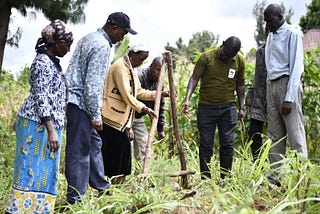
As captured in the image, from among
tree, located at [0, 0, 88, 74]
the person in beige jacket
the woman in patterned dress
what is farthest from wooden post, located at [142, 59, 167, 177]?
tree, located at [0, 0, 88, 74]

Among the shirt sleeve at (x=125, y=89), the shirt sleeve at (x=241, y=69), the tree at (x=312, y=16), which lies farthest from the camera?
the tree at (x=312, y=16)

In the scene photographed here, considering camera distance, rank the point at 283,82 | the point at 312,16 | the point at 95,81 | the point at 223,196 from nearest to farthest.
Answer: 1. the point at 223,196
2. the point at 95,81
3. the point at 283,82
4. the point at 312,16

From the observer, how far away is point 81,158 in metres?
3.77

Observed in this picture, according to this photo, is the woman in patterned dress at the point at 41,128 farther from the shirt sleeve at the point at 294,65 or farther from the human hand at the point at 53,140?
the shirt sleeve at the point at 294,65

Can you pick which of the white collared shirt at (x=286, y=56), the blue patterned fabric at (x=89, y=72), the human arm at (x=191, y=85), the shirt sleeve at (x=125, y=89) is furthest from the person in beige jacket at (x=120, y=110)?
the white collared shirt at (x=286, y=56)

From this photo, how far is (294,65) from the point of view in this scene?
4.40 metres

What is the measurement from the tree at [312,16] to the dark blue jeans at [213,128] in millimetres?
23818

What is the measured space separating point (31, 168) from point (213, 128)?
7.02 feet

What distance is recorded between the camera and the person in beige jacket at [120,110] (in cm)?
423

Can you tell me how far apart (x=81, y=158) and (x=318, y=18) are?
84.1 ft

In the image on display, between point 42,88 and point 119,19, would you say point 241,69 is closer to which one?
point 119,19

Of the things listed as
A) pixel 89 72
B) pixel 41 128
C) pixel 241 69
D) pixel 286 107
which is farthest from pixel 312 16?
pixel 41 128

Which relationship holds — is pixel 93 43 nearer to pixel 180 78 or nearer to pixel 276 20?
pixel 276 20

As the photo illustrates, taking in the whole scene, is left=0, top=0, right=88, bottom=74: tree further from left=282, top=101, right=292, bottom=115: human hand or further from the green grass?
left=282, top=101, right=292, bottom=115: human hand
